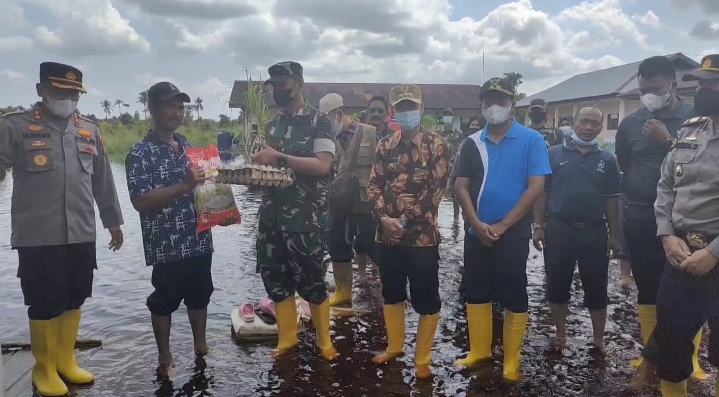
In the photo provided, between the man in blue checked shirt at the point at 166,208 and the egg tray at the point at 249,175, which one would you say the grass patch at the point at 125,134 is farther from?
the egg tray at the point at 249,175

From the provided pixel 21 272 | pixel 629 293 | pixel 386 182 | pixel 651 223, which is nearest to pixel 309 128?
pixel 386 182

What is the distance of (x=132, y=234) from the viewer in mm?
10062

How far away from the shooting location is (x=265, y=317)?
4.96 meters

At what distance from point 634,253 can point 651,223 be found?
0.26 meters

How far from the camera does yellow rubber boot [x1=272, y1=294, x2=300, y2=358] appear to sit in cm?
445

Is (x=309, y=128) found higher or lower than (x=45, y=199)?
higher

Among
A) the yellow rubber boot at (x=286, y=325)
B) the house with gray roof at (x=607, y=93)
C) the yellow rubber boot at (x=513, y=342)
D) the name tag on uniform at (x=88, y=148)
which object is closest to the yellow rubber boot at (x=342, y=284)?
the yellow rubber boot at (x=286, y=325)

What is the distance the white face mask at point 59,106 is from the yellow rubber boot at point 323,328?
7.41 feet

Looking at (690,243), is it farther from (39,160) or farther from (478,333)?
(39,160)

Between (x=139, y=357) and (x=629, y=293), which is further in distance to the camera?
(x=629, y=293)

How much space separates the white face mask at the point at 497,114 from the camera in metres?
3.99

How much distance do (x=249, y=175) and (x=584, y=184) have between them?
2552 millimetres

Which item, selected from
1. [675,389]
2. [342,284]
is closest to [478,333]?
[675,389]

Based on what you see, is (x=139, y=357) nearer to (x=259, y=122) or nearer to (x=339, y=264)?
(x=339, y=264)
